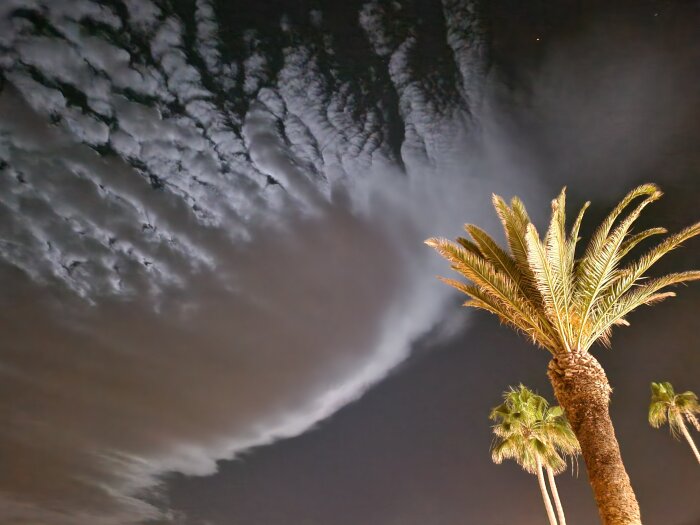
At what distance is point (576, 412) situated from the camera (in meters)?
11.6

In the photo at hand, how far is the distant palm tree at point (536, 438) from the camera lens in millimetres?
26641

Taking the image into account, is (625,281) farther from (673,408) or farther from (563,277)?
(673,408)

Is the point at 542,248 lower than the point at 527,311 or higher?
higher

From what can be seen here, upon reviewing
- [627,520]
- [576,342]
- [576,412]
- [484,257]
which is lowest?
[627,520]

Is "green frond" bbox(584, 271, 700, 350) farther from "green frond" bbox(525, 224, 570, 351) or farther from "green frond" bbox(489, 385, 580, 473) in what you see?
"green frond" bbox(489, 385, 580, 473)

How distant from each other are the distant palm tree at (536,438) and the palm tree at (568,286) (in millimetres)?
15619

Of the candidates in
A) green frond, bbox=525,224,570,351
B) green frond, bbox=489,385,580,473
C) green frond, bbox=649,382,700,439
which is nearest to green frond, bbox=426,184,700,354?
green frond, bbox=525,224,570,351

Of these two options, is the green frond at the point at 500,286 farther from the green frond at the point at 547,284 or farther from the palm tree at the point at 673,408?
the palm tree at the point at 673,408

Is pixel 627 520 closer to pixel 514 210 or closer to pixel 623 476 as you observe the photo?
pixel 623 476

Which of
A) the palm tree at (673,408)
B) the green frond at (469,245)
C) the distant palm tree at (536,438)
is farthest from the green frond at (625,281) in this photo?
the palm tree at (673,408)

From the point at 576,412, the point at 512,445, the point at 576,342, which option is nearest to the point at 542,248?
the point at 576,342

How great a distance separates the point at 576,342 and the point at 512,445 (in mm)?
17943

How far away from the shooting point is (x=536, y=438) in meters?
26.9

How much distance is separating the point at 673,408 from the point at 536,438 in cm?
1735
